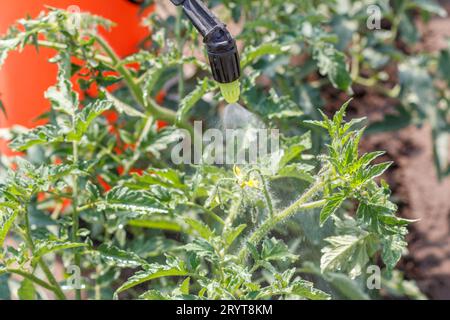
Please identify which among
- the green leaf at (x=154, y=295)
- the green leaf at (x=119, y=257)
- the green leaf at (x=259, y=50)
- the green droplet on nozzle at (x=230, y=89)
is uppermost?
the green leaf at (x=259, y=50)

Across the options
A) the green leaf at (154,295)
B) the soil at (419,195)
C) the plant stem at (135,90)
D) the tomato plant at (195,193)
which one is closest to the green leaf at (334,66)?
the tomato plant at (195,193)

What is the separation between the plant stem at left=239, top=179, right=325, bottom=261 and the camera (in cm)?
145

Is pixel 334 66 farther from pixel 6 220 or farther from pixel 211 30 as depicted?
pixel 6 220

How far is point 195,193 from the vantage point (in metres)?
1.59

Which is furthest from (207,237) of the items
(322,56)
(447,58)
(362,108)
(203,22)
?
(362,108)

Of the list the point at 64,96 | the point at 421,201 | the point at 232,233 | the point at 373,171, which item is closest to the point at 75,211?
the point at 64,96

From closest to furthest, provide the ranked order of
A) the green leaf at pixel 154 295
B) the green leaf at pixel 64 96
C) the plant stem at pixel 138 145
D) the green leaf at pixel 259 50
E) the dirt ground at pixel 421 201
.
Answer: the green leaf at pixel 154 295, the green leaf at pixel 64 96, the green leaf at pixel 259 50, the plant stem at pixel 138 145, the dirt ground at pixel 421 201

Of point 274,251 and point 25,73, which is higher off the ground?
point 25,73

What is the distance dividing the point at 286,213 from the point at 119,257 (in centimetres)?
35

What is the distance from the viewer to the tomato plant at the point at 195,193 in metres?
1.41

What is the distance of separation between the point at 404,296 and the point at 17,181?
1.40 m

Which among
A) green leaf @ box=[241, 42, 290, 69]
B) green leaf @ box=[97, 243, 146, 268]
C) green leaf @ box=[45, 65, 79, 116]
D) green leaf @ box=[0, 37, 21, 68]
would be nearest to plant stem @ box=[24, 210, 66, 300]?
green leaf @ box=[97, 243, 146, 268]

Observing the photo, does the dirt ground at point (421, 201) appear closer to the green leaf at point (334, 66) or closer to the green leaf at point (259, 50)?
the green leaf at point (334, 66)

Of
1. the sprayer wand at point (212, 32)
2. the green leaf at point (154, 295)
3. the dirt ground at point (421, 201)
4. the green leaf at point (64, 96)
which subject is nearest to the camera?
the sprayer wand at point (212, 32)
